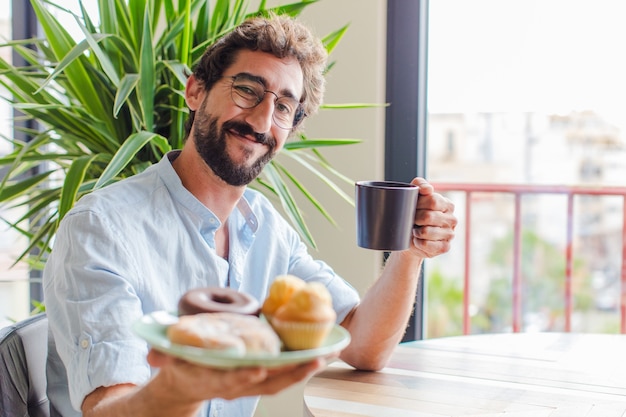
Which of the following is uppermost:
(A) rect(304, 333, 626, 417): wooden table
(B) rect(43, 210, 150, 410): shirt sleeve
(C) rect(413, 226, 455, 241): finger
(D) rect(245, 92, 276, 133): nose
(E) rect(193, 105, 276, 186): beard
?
(D) rect(245, 92, 276, 133): nose

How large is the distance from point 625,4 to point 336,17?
1399 mm

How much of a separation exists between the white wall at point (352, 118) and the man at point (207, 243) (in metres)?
0.59

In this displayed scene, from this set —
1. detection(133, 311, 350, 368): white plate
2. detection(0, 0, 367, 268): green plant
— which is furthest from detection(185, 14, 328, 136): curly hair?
detection(133, 311, 350, 368): white plate

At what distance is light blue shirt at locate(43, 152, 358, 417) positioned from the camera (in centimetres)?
105

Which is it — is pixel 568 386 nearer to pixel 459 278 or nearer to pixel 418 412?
pixel 418 412

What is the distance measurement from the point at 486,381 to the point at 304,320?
70 centimetres

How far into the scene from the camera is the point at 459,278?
3.91m

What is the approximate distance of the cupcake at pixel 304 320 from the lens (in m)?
0.70

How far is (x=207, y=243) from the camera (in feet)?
4.45

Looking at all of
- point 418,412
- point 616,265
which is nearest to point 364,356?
point 418,412

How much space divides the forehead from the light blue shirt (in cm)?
24

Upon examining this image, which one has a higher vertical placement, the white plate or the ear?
the ear

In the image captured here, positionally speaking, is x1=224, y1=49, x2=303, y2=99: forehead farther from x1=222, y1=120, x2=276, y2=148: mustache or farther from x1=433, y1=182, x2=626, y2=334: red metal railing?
x1=433, y1=182, x2=626, y2=334: red metal railing

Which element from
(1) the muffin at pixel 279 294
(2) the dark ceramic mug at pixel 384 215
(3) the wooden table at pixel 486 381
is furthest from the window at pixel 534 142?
(1) the muffin at pixel 279 294
